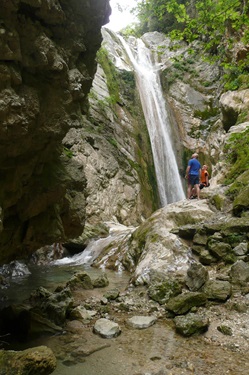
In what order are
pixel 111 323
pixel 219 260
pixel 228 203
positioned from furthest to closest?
pixel 228 203
pixel 219 260
pixel 111 323

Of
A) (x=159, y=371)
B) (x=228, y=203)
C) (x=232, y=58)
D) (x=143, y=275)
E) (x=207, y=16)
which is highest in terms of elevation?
(x=232, y=58)

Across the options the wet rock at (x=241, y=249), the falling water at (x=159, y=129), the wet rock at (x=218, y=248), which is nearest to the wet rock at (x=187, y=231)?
the wet rock at (x=218, y=248)

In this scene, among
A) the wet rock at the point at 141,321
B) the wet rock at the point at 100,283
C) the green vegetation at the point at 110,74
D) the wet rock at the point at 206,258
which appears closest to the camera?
the wet rock at the point at 141,321

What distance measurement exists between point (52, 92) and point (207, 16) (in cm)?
413

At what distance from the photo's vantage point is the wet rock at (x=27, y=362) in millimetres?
2908

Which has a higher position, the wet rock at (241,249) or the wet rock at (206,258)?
the wet rock at (241,249)

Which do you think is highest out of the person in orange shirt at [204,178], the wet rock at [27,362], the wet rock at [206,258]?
the person in orange shirt at [204,178]

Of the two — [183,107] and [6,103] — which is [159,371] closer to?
[6,103]

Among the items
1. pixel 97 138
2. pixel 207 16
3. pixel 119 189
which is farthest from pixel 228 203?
pixel 97 138

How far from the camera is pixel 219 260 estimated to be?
796 centimetres

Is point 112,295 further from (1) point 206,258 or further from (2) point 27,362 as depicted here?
(2) point 27,362

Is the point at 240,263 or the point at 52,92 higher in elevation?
the point at 52,92

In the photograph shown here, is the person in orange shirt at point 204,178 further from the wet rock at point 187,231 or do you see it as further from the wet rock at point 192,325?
the wet rock at point 192,325

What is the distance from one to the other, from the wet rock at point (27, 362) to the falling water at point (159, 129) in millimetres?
19519
